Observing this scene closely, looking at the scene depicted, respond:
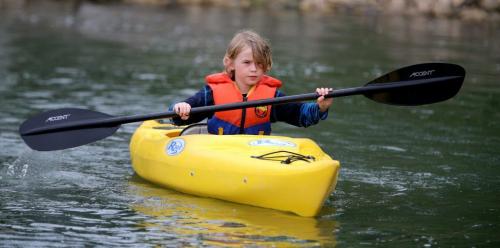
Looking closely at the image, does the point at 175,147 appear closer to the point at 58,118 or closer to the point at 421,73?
the point at 58,118

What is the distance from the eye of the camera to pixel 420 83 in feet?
19.3

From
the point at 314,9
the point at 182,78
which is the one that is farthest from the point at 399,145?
the point at 314,9

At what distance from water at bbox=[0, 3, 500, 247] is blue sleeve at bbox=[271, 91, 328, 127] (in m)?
0.48

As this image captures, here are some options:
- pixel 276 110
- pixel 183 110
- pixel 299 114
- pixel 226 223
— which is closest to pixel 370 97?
pixel 299 114

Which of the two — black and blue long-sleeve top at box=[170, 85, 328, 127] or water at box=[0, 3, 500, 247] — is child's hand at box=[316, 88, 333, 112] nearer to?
black and blue long-sleeve top at box=[170, 85, 328, 127]

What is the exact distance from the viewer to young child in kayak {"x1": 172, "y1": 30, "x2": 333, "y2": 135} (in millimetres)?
5781

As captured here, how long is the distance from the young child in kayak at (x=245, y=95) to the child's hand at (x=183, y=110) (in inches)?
1.6

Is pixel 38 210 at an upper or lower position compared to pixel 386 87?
lower

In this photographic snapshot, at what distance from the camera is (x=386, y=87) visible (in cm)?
584

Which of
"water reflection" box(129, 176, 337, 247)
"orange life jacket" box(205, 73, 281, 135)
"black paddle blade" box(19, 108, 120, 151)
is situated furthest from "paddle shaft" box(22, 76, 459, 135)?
"water reflection" box(129, 176, 337, 247)

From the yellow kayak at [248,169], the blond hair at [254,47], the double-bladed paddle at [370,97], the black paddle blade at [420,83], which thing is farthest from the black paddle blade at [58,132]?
the black paddle blade at [420,83]

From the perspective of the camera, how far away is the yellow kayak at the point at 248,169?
5.14 metres

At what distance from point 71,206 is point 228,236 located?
1050 millimetres

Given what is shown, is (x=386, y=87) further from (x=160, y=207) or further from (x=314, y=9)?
(x=314, y=9)
